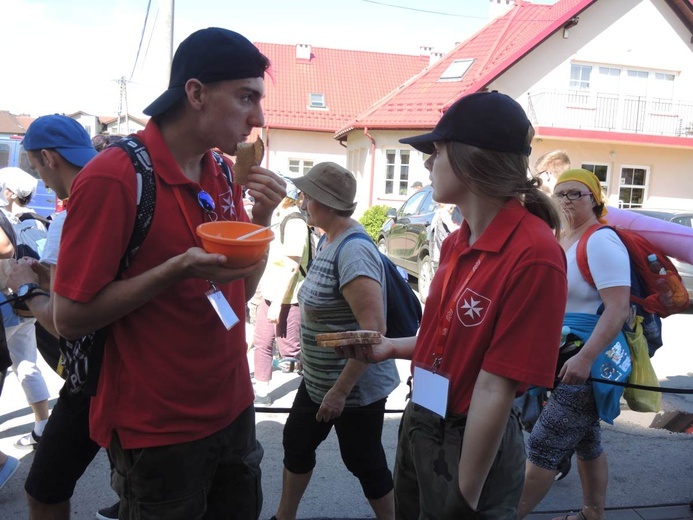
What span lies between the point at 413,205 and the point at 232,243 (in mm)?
10598

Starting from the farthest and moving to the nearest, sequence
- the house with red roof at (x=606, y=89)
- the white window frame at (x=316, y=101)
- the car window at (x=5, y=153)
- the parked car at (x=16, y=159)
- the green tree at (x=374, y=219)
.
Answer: the white window frame at (x=316, y=101) < the house with red roof at (x=606, y=89) < the green tree at (x=374, y=219) < the car window at (x=5, y=153) < the parked car at (x=16, y=159)

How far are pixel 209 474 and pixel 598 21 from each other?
2219 cm

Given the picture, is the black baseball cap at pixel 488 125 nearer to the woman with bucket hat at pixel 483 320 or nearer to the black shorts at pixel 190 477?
the woman with bucket hat at pixel 483 320

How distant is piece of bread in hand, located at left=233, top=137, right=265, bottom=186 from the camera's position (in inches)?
80.5

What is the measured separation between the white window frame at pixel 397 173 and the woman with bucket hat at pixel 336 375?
19.8 metres

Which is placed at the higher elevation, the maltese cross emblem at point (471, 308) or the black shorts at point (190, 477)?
the maltese cross emblem at point (471, 308)

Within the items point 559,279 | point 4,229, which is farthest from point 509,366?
point 4,229

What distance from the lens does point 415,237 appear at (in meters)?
11.4

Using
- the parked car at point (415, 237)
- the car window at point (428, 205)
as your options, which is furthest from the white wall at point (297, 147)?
the car window at point (428, 205)

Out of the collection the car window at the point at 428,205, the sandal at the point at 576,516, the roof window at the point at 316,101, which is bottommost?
the sandal at the point at 576,516

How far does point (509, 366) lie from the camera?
174 centimetres

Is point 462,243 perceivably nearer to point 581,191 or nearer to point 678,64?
point 581,191

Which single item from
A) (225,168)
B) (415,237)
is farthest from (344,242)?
(415,237)

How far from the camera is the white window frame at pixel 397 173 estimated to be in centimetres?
2292
